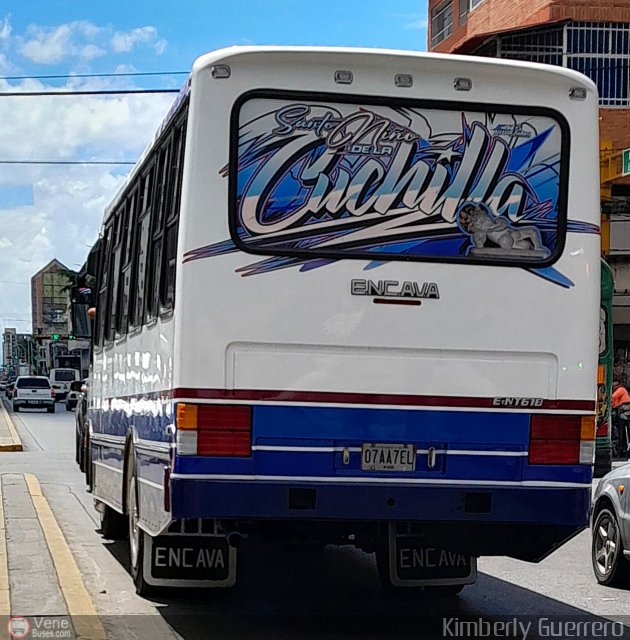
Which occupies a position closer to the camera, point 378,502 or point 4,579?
point 378,502

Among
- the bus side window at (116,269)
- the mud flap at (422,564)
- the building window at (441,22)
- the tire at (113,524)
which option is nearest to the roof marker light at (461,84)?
the mud flap at (422,564)

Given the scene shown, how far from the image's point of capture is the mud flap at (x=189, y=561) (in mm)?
8227

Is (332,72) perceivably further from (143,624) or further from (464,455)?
(143,624)

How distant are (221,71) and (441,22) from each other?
39498mm

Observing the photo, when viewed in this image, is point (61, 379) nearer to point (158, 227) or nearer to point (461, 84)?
point (158, 227)

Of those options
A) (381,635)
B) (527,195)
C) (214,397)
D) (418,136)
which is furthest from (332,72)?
(381,635)

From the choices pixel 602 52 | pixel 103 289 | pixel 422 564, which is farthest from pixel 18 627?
pixel 602 52

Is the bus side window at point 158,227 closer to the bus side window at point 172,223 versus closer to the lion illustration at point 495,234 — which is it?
the bus side window at point 172,223

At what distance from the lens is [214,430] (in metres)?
7.20

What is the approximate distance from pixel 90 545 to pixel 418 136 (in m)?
6.12

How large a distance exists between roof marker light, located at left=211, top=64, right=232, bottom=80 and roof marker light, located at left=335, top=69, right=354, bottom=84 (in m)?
0.64

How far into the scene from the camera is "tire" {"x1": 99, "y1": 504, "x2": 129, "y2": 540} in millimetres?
12062

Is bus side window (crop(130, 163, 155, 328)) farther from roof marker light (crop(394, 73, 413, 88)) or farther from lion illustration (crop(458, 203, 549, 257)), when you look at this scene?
lion illustration (crop(458, 203, 549, 257))

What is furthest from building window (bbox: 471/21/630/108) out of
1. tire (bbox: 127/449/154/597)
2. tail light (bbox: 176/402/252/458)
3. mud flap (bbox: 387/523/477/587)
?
tail light (bbox: 176/402/252/458)
